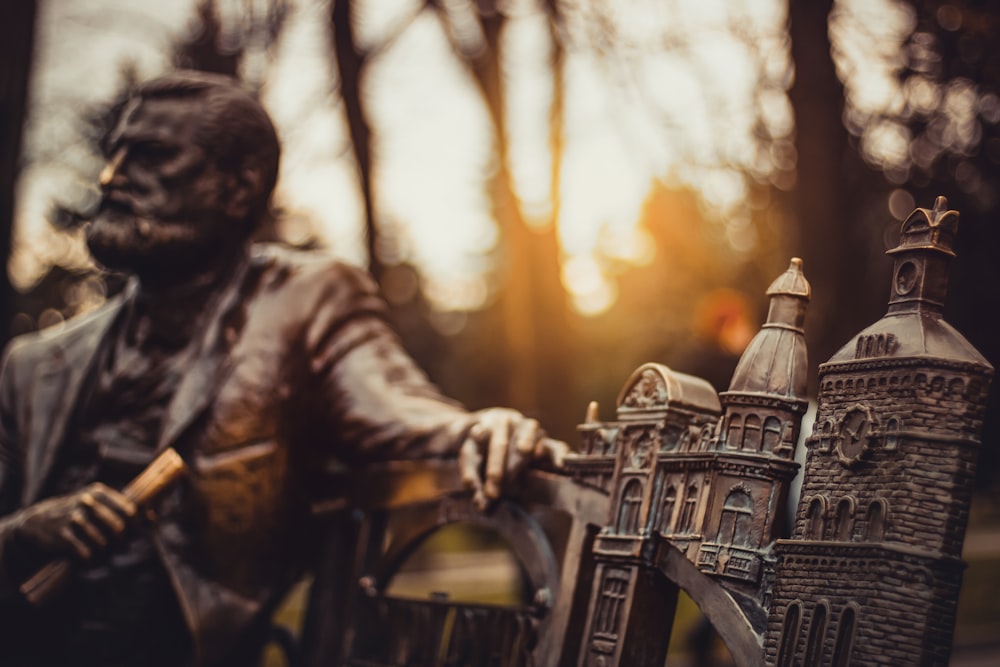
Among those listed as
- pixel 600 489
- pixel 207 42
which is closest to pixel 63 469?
pixel 600 489

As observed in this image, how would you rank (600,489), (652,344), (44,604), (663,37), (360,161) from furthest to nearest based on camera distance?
(652,344) → (360,161) → (663,37) → (44,604) → (600,489)

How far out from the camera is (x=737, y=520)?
2506 millimetres

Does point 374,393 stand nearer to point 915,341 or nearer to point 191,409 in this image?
point 191,409

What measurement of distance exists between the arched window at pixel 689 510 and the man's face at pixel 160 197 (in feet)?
6.54

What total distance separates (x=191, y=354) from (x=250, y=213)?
484mm

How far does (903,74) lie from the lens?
17.9ft

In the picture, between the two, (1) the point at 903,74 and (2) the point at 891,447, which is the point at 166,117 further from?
(1) the point at 903,74

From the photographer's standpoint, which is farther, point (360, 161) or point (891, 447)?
point (360, 161)

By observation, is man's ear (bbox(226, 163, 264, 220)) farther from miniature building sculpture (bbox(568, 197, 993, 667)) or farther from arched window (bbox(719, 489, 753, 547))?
arched window (bbox(719, 489, 753, 547))

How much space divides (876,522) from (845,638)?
0.20 metres

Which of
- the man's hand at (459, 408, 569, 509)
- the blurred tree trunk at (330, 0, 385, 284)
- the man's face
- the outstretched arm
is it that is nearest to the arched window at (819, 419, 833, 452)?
the man's hand at (459, 408, 569, 509)

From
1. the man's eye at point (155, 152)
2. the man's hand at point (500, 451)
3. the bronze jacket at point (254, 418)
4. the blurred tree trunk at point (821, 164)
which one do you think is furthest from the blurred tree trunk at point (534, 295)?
the man's hand at point (500, 451)

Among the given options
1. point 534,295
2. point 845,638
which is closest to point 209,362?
point 845,638

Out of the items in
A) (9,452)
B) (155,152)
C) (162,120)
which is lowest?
(9,452)
